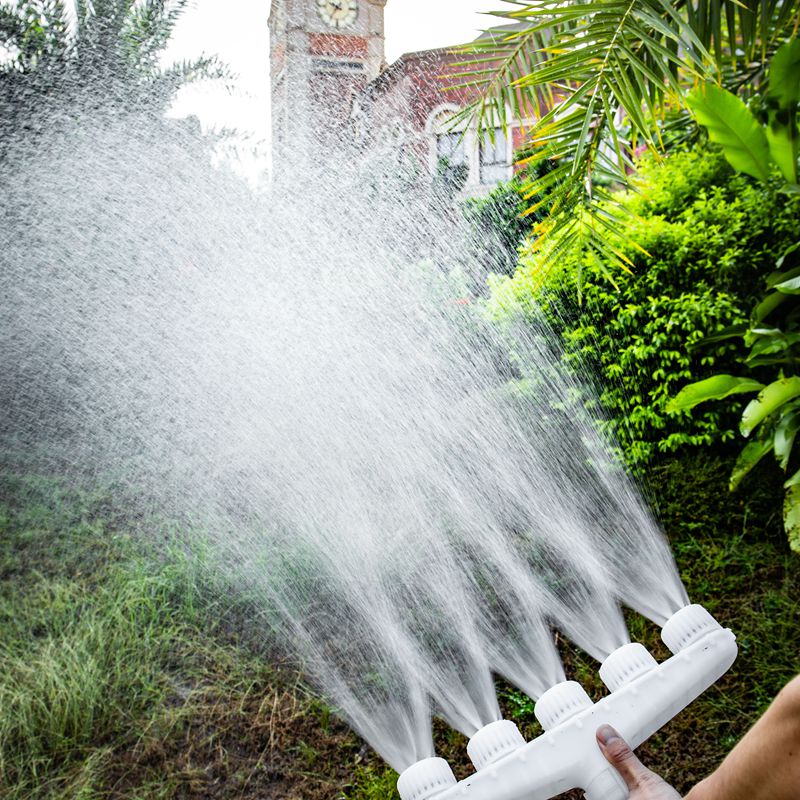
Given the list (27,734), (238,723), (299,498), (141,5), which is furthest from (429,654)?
(141,5)

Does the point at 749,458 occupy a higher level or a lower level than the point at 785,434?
lower

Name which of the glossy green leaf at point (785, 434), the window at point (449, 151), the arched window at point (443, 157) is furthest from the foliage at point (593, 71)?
the window at point (449, 151)

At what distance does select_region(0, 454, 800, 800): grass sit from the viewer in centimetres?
276

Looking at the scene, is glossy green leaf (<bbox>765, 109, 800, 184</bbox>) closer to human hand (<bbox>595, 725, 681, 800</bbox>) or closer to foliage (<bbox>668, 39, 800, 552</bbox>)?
foliage (<bbox>668, 39, 800, 552</bbox>)

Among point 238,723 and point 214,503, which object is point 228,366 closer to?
point 214,503

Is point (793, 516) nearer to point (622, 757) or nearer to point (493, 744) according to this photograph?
point (622, 757)

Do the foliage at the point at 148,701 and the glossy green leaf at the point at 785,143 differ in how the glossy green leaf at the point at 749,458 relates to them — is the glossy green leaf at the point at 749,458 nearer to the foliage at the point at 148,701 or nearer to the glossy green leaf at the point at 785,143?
the glossy green leaf at the point at 785,143

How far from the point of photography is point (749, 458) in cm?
343

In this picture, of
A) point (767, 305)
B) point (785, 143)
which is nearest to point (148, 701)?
point (767, 305)

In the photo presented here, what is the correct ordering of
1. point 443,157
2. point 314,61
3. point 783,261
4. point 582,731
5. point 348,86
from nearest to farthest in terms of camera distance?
point 582,731
point 783,261
point 314,61
point 348,86
point 443,157

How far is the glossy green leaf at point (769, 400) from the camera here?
10.6 ft

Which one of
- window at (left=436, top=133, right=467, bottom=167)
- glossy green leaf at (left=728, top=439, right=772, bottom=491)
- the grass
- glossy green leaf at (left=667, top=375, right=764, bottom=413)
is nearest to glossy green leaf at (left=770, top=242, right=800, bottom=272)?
glossy green leaf at (left=667, top=375, right=764, bottom=413)

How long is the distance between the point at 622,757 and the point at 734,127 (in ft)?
10.7

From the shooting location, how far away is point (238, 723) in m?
2.91
